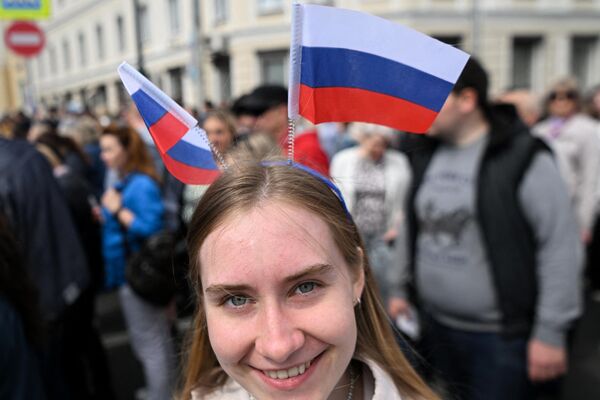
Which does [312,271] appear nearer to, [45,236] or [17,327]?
[17,327]

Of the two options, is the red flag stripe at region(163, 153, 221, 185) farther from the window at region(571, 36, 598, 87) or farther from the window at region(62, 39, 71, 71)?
the window at region(62, 39, 71, 71)

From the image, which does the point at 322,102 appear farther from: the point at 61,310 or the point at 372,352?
the point at 61,310

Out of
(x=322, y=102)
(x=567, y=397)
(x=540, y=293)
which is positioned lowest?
(x=567, y=397)

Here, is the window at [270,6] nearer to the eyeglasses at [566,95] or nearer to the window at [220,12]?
the window at [220,12]

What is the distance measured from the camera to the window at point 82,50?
25469 mm

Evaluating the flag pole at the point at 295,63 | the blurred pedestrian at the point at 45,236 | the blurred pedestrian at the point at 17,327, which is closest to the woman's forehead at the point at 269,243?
the flag pole at the point at 295,63

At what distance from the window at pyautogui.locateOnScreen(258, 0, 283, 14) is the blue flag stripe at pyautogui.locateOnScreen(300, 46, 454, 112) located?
613 inches

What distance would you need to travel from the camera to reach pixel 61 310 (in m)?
2.31

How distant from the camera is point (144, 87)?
3.09 feet

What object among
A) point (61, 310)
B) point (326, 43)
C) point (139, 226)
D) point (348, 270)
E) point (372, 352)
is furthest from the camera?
point (139, 226)

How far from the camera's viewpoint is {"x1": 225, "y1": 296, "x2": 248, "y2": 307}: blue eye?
879mm

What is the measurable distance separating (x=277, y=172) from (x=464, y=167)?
49.7 inches

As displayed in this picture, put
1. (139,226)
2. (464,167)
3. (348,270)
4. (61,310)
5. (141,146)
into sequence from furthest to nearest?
1. (141,146)
2. (139,226)
3. (61,310)
4. (464,167)
5. (348,270)

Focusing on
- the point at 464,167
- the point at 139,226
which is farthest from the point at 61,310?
the point at 464,167
